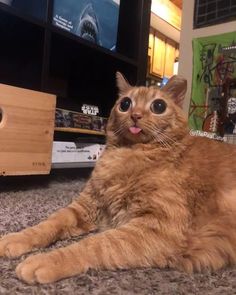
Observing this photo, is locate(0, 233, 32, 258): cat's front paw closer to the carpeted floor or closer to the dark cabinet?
the carpeted floor

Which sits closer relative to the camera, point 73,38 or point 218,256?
point 218,256

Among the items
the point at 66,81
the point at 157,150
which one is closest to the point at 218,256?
the point at 157,150

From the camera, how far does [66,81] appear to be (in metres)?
2.02

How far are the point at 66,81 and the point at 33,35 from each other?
57cm

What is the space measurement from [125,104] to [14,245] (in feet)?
1.57

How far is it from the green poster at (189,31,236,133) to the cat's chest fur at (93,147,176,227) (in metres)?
1.20

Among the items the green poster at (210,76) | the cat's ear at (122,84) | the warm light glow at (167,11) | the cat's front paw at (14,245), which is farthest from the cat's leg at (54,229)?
the warm light glow at (167,11)

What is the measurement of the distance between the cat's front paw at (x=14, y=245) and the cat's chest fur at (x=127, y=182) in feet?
0.73

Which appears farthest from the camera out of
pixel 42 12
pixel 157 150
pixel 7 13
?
pixel 42 12

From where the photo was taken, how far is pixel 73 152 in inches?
67.6

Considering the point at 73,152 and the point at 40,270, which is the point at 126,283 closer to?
the point at 40,270

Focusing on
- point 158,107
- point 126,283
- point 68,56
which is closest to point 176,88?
point 158,107

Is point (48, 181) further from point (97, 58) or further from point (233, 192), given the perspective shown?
point (233, 192)

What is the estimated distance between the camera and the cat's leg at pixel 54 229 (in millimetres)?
686
